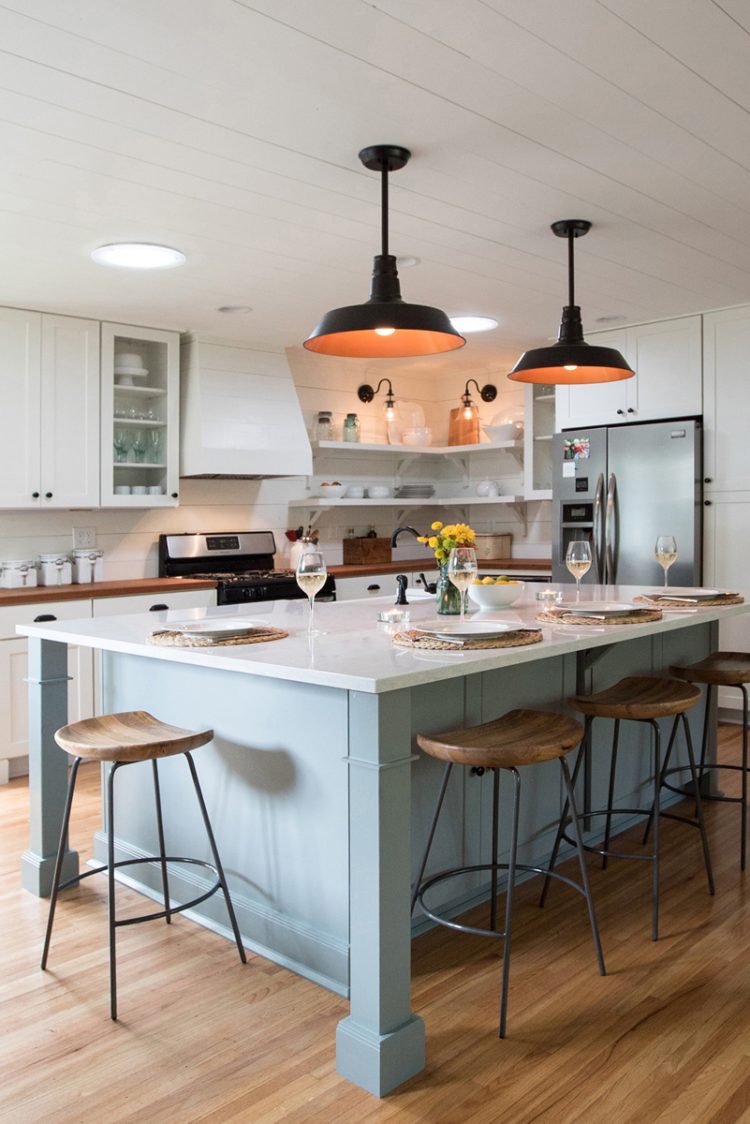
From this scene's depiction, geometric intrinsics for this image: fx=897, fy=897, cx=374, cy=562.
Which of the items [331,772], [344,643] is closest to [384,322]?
[344,643]

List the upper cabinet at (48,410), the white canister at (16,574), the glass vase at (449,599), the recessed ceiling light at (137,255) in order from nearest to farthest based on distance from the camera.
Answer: the glass vase at (449,599) < the recessed ceiling light at (137,255) < the upper cabinet at (48,410) < the white canister at (16,574)

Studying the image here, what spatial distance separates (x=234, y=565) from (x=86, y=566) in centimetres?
100

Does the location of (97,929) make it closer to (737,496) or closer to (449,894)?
(449,894)

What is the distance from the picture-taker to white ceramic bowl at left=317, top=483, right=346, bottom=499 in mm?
6109

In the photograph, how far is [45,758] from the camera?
9.10 ft

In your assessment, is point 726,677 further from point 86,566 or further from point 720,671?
point 86,566

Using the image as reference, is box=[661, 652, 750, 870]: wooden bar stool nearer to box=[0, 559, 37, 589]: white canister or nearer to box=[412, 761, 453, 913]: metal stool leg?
box=[412, 761, 453, 913]: metal stool leg

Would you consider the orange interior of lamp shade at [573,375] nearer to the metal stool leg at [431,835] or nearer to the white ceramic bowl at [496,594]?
the white ceramic bowl at [496,594]

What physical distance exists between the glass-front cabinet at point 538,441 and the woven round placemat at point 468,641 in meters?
3.69

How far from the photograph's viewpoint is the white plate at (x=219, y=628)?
2.36 metres

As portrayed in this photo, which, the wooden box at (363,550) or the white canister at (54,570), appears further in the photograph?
the wooden box at (363,550)

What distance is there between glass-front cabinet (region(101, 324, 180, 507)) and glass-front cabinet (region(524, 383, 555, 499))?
90.6 inches

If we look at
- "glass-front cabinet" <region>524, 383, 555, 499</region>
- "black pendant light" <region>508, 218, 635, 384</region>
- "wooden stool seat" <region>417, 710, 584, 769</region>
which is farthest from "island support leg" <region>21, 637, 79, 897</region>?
"glass-front cabinet" <region>524, 383, 555, 499</region>

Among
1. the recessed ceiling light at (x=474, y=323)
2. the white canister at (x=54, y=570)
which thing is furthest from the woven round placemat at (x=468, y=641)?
the white canister at (x=54, y=570)
